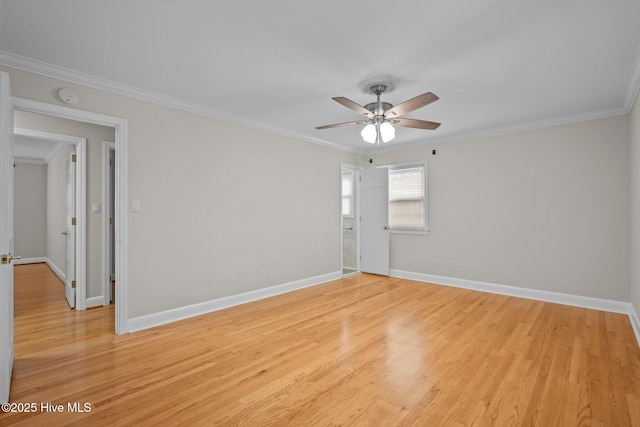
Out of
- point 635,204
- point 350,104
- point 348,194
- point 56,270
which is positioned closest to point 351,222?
point 348,194

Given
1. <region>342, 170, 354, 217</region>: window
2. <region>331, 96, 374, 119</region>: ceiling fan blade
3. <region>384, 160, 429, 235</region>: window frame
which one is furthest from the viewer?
<region>342, 170, 354, 217</region>: window

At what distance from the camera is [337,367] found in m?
2.52

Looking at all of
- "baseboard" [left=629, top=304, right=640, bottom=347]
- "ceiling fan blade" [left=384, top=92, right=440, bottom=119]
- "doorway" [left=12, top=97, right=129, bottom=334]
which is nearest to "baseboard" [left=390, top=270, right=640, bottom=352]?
"baseboard" [left=629, top=304, right=640, bottom=347]

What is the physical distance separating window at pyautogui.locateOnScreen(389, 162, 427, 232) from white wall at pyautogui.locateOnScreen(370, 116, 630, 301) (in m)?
0.16

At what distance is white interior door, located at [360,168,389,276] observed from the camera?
5.93 m

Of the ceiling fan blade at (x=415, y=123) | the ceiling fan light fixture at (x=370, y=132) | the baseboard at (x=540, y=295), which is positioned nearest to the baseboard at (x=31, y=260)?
the baseboard at (x=540, y=295)

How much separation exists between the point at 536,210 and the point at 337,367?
372cm

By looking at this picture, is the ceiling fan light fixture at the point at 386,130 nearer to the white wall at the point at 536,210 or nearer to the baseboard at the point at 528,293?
the white wall at the point at 536,210

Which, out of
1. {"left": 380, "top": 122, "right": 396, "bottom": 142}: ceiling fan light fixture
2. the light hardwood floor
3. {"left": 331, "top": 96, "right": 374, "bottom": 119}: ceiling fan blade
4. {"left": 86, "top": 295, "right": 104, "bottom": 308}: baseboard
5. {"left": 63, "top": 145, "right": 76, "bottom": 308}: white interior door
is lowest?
the light hardwood floor

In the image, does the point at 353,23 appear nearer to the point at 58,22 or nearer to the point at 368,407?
the point at 58,22

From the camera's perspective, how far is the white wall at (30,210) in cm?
744

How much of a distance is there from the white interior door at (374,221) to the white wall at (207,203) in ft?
3.78

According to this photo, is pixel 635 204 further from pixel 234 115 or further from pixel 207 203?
pixel 207 203

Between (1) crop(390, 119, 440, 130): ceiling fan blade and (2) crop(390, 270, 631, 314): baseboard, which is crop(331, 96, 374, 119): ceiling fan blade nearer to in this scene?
(1) crop(390, 119, 440, 130): ceiling fan blade
